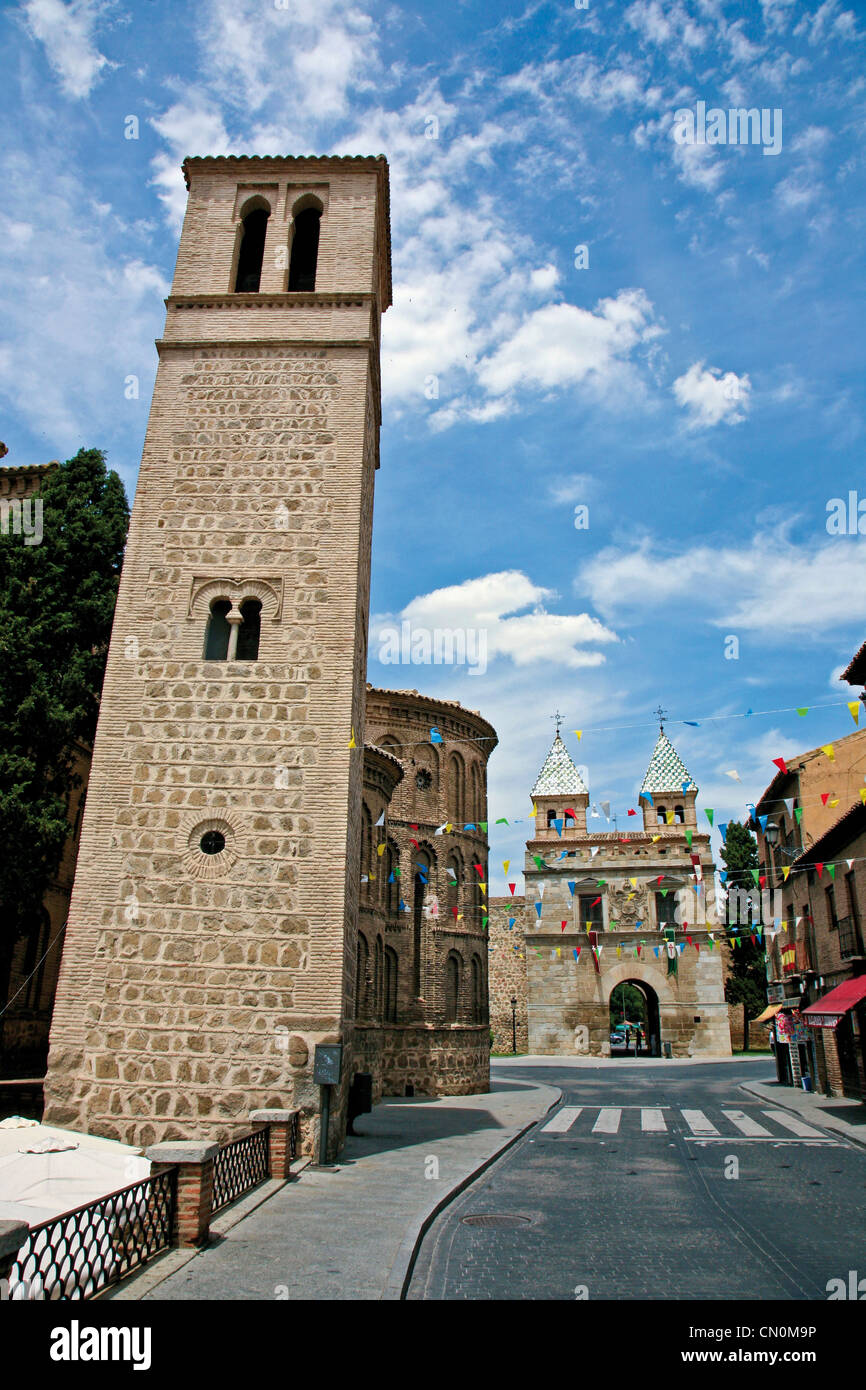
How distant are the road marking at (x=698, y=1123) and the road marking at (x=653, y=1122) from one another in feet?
1.70

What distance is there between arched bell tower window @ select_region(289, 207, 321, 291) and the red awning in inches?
713

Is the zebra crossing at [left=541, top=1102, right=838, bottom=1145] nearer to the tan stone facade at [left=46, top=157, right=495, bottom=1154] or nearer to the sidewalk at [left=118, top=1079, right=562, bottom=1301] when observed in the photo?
the sidewalk at [left=118, top=1079, right=562, bottom=1301]

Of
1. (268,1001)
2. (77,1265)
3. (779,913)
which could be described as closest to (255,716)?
(268,1001)

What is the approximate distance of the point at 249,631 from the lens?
13.4m

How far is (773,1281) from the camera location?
654 centimetres

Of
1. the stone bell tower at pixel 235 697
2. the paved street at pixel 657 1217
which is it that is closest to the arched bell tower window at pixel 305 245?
the stone bell tower at pixel 235 697

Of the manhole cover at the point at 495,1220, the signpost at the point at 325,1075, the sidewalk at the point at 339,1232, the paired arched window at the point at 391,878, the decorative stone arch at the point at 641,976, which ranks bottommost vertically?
the manhole cover at the point at 495,1220

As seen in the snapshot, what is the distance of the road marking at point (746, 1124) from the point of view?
53.0 ft

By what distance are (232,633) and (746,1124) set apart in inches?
562

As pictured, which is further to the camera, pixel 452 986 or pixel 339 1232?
pixel 452 986

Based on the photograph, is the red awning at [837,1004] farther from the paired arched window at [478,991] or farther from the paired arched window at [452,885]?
the paired arched window at [452,885]

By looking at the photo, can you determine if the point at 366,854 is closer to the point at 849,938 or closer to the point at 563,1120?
the point at 563,1120

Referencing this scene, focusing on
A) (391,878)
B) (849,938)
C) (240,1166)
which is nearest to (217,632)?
(240,1166)

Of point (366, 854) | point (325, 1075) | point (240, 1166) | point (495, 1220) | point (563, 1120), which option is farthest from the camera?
point (366, 854)
